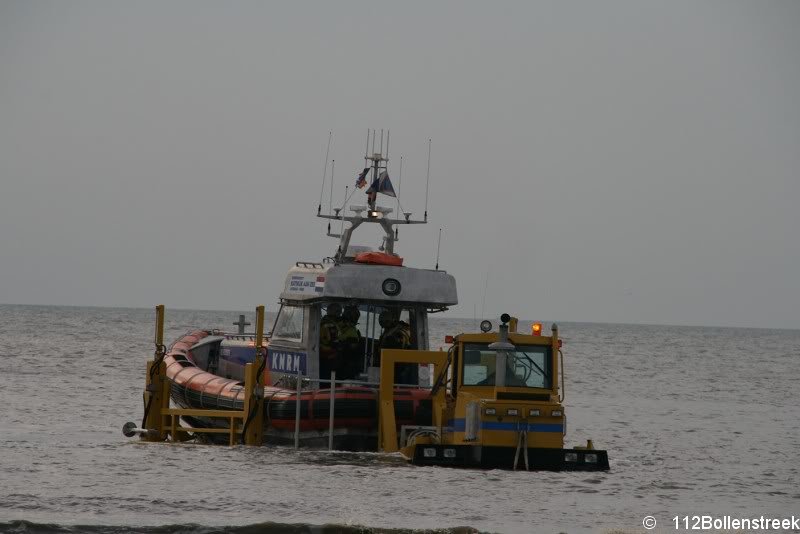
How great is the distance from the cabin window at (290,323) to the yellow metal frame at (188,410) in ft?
1.39

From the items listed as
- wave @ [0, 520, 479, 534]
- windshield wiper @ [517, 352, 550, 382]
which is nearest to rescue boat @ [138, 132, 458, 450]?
windshield wiper @ [517, 352, 550, 382]

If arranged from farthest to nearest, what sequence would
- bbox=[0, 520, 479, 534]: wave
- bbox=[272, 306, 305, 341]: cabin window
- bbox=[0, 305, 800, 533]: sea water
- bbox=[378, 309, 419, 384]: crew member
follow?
1. bbox=[272, 306, 305, 341]: cabin window
2. bbox=[378, 309, 419, 384]: crew member
3. bbox=[0, 305, 800, 533]: sea water
4. bbox=[0, 520, 479, 534]: wave

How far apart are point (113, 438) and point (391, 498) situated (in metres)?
8.02

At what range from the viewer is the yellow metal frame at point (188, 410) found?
18.6 metres

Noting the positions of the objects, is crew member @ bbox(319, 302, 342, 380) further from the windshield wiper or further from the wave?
the wave

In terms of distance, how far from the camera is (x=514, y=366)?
56.3ft

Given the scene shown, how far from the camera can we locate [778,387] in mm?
47406

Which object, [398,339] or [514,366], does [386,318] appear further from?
[514,366]

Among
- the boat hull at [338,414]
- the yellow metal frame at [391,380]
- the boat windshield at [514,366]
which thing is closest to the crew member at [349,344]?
the boat hull at [338,414]

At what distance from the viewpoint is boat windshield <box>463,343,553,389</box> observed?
17156 mm

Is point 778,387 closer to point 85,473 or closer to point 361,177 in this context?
point 361,177

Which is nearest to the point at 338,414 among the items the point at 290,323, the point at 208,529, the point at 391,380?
the point at 391,380

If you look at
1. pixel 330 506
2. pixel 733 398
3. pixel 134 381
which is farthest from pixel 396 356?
pixel 733 398

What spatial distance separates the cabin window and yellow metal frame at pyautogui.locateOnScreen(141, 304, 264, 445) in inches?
16.7
